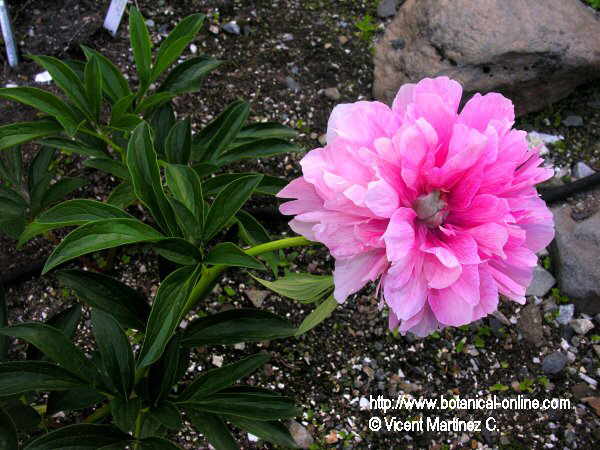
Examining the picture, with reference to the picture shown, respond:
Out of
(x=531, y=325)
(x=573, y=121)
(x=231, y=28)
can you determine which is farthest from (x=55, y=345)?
(x=573, y=121)

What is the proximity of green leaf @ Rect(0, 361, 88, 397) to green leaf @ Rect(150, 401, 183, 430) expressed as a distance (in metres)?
0.15

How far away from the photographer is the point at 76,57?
7.57 ft

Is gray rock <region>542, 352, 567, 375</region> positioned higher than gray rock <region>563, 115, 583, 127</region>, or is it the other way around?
gray rock <region>563, 115, 583, 127</region>

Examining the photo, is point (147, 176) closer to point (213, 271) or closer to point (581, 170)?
point (213, 271)

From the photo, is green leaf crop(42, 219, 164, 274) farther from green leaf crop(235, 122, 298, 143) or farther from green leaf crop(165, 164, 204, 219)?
green leaf crop(235, 122, 298, 143)

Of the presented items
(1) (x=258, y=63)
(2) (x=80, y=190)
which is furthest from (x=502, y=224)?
(1) (x=258, y=63)

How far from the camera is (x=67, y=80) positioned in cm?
155

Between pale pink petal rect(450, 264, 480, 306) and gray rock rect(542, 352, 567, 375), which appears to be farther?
gray rock rect(542, 352, 567, 375)

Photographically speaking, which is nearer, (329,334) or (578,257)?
(329,334)

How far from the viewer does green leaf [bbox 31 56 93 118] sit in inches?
60.7

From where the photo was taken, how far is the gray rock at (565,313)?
202cm

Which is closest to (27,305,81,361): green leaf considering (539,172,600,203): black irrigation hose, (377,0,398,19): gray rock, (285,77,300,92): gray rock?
(285,77,300,92): gray rock

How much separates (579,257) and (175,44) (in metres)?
1.37

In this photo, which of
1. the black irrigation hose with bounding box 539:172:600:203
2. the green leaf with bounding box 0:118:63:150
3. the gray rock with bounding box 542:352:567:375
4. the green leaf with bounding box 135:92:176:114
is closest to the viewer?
the green leaf with bounding box 0:118:63:150
